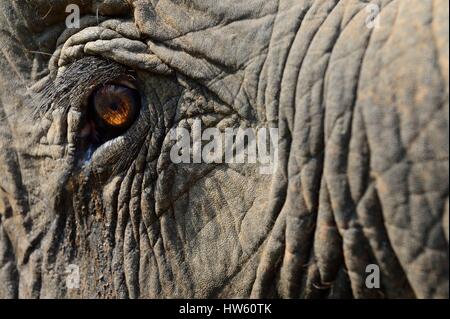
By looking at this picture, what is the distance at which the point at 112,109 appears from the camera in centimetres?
316

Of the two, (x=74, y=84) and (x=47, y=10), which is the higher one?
(x=47, y=10)

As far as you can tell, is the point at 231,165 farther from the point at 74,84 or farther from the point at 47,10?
the point at 47,10

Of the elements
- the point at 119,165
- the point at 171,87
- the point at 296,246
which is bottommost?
the point at 296,246

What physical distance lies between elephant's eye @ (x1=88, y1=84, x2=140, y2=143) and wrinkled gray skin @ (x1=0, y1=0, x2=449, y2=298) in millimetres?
42

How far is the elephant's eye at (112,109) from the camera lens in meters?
3.12

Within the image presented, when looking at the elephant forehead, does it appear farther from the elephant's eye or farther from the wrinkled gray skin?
the elephant's eye

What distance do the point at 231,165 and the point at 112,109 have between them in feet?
1.75

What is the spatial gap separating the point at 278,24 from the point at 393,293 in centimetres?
96

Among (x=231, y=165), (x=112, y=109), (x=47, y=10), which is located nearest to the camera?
(x=231, y=165)

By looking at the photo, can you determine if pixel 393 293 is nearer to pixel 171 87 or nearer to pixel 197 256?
pixel 197 256

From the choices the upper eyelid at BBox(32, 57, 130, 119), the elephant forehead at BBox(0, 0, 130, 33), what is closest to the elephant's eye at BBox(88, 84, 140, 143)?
the upper eyelid at BBox(32, 57, 130, 119)

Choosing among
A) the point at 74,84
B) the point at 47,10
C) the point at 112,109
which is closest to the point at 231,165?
the point at 112,109
